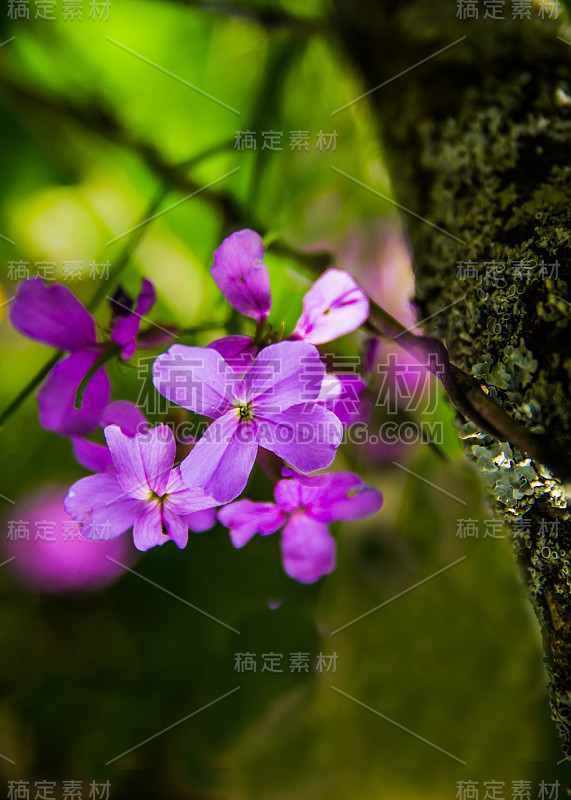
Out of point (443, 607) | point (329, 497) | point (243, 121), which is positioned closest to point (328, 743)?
point (443, 607)

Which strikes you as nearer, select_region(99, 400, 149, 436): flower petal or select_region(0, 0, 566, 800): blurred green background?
select_region(99, 400, 149, 436): flower petal

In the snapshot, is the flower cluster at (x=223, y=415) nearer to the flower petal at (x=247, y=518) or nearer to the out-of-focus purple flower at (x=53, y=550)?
the flower petal at (x=247, y=518)

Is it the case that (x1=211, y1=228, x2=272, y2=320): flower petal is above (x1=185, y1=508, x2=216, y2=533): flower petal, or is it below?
above

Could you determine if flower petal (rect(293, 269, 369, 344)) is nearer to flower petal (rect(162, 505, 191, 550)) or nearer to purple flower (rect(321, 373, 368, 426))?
purple flower (rect(321, 373, 368, 426))

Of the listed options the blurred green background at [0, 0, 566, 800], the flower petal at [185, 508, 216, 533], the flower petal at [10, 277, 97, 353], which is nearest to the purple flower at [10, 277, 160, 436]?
the flower petal at [10, 277, 97, 353]

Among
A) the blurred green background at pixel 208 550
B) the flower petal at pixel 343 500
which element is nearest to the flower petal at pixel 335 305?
the flower petal at pixel 343 500

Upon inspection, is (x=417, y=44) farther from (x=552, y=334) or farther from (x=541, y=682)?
(x=541, y=682)

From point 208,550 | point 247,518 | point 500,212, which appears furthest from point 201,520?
point 208,550
